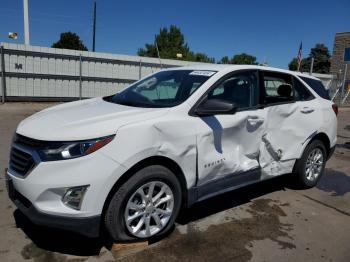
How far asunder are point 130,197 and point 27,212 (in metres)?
0.84

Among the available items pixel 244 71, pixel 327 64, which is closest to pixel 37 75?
pixel 244 71

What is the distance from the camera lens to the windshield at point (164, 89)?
148 inches

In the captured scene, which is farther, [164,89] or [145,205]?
[164,89]

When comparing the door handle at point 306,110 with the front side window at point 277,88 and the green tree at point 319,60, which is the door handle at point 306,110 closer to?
the front side window at point 277,88

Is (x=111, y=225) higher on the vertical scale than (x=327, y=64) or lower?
lower

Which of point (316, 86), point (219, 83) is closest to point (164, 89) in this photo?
point (219, 83)

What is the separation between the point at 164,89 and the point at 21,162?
1925 millimetres

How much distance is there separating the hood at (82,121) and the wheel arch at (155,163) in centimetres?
37

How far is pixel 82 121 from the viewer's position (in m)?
3.10

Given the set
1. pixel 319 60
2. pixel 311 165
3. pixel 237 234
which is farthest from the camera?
pixel 319 60

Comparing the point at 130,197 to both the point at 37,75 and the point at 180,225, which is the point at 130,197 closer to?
the point at 180,225

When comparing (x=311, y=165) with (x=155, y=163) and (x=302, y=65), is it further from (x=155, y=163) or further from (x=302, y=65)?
(x=302, y=65)

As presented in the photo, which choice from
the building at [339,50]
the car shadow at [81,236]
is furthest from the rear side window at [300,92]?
the building at [339,50]

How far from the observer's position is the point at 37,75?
541 inches
